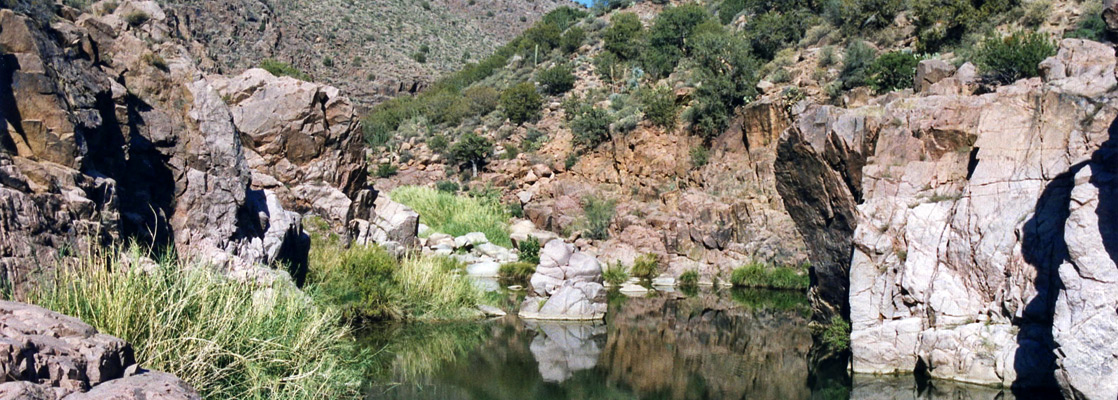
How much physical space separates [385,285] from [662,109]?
23.2 m

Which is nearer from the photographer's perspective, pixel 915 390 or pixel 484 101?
pixel 915 390

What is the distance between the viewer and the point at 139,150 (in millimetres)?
14961

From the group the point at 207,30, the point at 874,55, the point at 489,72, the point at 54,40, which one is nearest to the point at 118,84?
the point at 54,40

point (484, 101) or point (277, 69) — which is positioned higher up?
point (277, 69)

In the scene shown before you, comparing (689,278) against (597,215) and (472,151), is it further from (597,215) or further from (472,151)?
(472,151)

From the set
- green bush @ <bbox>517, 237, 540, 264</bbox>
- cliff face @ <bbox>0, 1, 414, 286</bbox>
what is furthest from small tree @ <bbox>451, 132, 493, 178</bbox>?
cliff face @ <bbox>0, 1, 414, 286</bbox>

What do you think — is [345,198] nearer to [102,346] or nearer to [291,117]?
[291,117]

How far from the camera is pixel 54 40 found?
42.7 feet

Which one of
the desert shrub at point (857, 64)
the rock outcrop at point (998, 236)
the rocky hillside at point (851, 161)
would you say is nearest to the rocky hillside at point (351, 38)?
the rocky hillside at point (851, 161)

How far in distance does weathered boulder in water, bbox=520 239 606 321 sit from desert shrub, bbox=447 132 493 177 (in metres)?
22.5

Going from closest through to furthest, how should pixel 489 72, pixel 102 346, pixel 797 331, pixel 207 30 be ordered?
pixel 102 346 → pixel 797 331 → pixel 207 30 → pixel 489 72

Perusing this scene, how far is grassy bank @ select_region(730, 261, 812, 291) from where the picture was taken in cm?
2930

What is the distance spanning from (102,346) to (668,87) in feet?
128

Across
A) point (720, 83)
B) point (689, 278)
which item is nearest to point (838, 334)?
point (689, 278)
